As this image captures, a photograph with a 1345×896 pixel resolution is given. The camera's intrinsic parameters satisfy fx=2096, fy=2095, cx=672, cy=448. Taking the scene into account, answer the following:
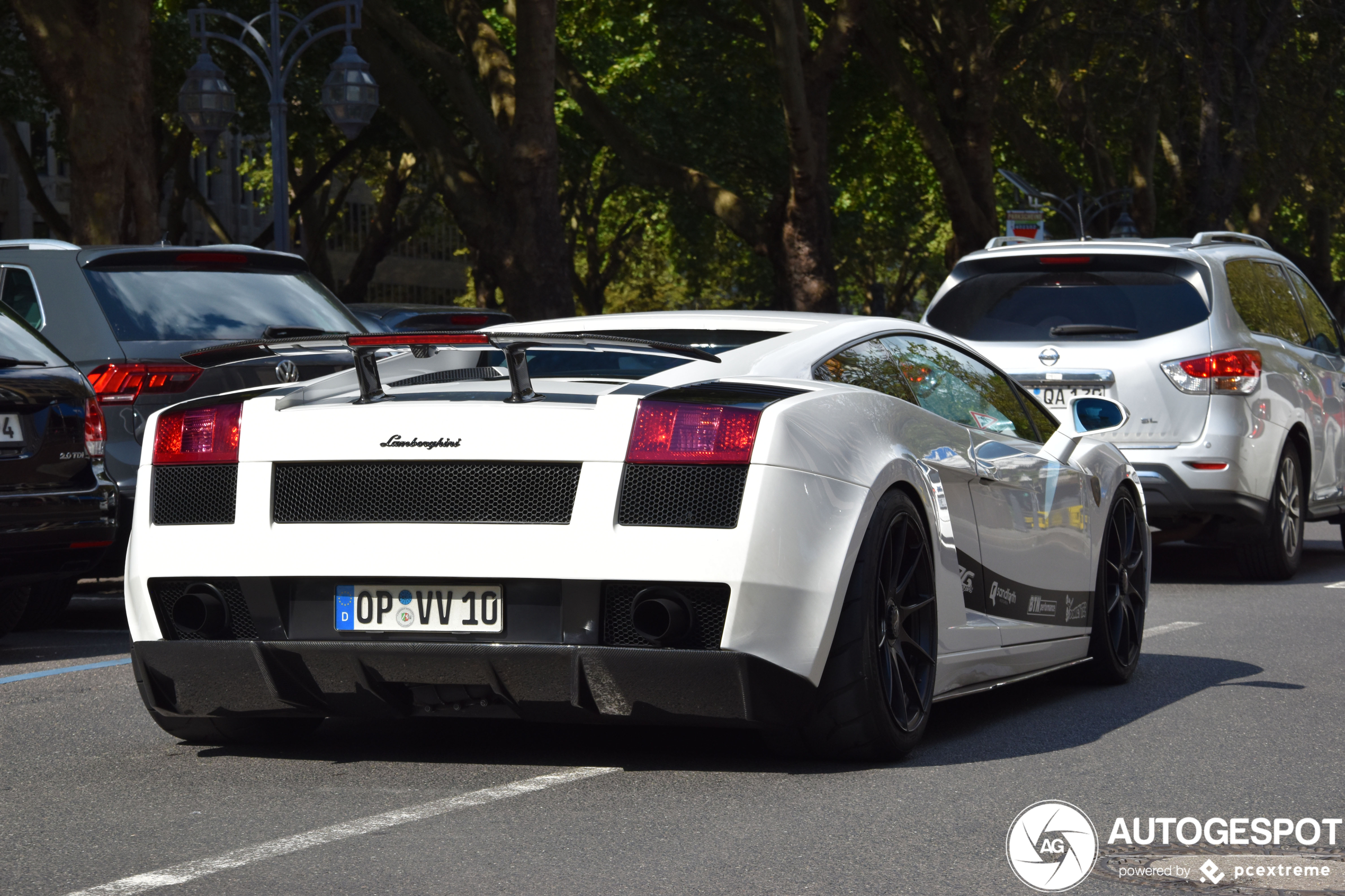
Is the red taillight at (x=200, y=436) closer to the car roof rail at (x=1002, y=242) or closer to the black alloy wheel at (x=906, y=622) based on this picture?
the black alloy wheel at (x=906, y=622)

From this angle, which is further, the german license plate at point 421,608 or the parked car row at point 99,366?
the parked car row at point 99,366

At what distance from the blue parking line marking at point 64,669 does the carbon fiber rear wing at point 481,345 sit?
2.66 meters

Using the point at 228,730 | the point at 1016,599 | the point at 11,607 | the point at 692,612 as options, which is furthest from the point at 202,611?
the point at 11,607

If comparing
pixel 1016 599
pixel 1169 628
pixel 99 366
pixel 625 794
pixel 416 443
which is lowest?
pixel 1169 628

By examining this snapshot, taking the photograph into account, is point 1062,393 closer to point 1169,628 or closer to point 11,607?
point 1169,628

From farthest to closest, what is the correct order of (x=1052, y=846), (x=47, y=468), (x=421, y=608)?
(x=47, y=468)
(x=421, y=608)
(x=1052, y=846)

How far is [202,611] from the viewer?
221 inches

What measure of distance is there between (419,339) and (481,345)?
0.63 ft

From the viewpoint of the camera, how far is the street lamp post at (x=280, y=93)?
Answer: 70.4 ft

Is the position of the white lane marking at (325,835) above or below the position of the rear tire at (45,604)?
above

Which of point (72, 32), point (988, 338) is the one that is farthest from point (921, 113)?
point (988, 338)

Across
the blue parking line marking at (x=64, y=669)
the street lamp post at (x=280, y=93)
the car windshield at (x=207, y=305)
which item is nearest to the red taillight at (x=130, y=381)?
the car windshield at (x=207, y=305)

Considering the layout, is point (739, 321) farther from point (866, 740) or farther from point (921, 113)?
point (921, 113)

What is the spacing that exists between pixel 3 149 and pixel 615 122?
1463 inches
